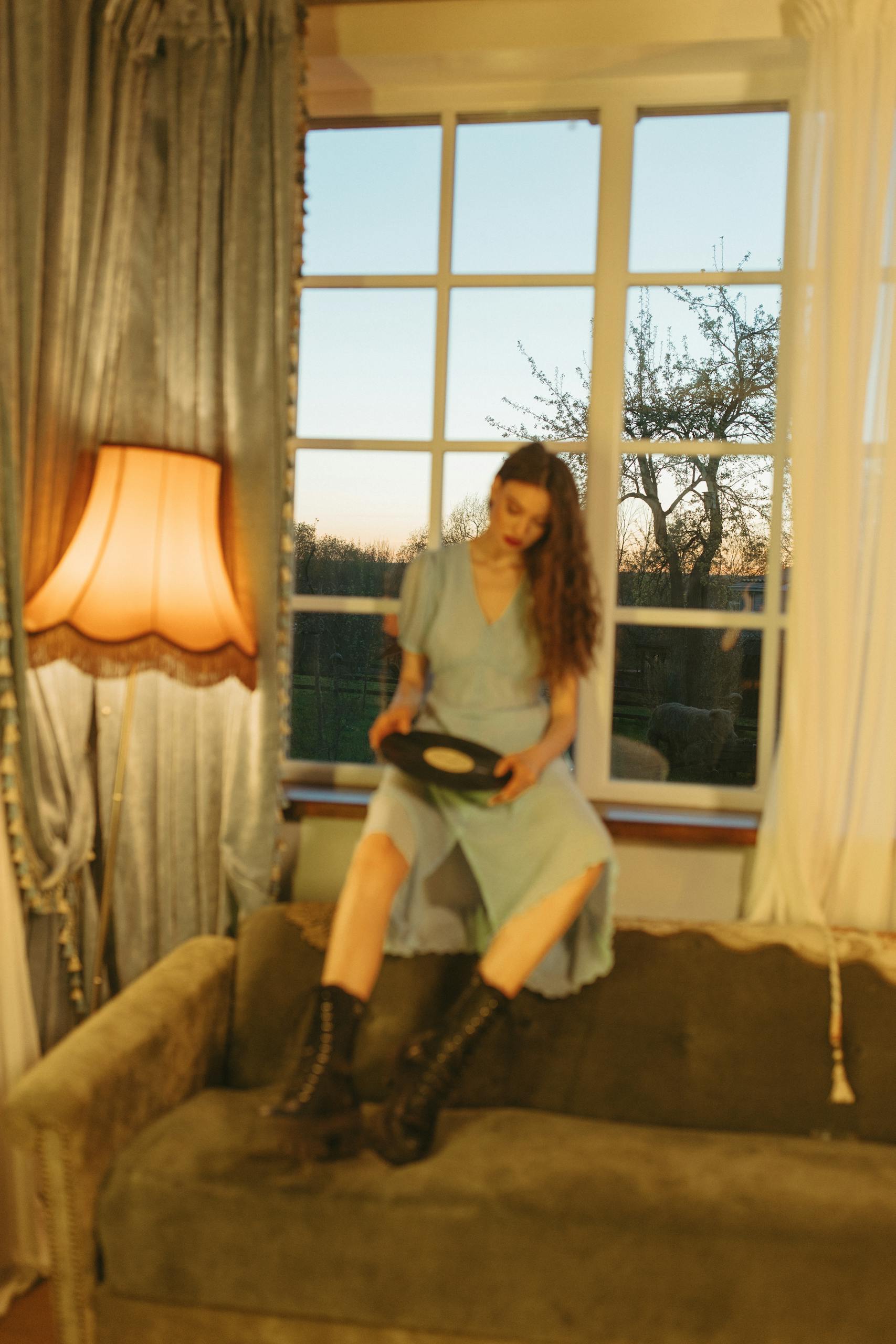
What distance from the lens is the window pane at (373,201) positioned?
102 inches

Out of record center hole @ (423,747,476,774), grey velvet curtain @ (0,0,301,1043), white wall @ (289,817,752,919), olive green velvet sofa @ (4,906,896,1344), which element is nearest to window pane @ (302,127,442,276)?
grey velvet curtain @ (0,0,301,1043)

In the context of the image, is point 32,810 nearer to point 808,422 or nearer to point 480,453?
point 480,453

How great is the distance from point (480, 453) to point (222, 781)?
104 centimetres

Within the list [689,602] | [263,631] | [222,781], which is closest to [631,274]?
[689,602]

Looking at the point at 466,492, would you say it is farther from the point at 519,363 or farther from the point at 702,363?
the point at 702,363

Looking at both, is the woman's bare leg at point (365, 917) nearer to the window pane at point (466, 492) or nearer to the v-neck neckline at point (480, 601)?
the v-neck neckline at point (480, 601)

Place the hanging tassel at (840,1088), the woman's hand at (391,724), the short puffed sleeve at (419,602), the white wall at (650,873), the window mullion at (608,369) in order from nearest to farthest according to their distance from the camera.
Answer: the hanging tassel at (840,1088) → the woman's hand at (391,724) → the short puffed sleeve at (419,602) → the white wall at (650,873) → the window mullion at (608,369)

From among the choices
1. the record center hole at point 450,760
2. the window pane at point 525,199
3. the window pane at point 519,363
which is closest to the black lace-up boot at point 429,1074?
the record center hole at point 450,760

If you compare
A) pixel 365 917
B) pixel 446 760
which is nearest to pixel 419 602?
pixel 446 760

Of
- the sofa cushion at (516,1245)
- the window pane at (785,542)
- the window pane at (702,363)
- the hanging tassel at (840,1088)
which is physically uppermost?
the window pane at (702,363)

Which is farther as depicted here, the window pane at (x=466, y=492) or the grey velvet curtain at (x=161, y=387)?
the window pane at (x=466, y=492)

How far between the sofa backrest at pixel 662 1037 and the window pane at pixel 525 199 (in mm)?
1663

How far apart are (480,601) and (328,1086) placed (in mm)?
1020

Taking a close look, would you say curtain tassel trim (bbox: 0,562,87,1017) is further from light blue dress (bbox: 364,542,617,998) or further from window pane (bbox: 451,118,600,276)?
window pane (bbox: 451,118,600,276)
